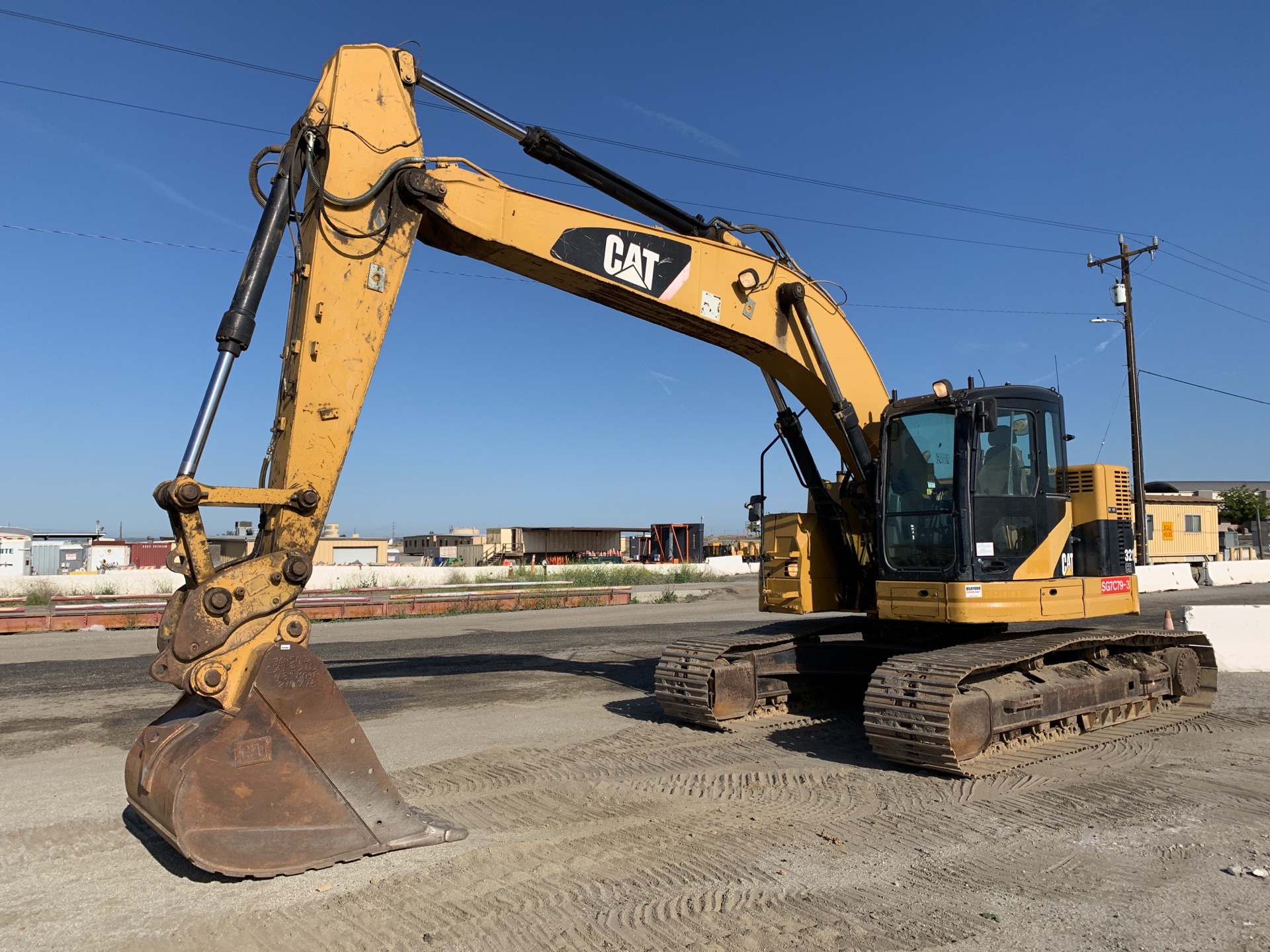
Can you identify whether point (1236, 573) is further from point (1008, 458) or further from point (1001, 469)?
point (1001, 469)

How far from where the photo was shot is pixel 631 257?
7184 millimetres

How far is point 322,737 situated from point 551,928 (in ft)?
5.42

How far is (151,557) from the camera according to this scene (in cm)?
4434

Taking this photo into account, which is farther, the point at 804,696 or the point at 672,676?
the point at 804,696

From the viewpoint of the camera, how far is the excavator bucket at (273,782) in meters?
4.36

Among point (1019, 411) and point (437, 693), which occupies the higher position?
point (1019, 411)

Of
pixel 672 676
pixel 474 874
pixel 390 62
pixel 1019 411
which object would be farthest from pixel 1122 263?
pixel 474 874

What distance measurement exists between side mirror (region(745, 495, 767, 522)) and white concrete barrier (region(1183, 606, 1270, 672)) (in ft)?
21.4

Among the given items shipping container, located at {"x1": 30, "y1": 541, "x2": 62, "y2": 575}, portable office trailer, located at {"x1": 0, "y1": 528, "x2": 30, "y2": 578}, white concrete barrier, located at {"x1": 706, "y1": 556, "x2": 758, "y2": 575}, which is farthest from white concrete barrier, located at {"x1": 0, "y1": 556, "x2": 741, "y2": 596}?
shipping container, located at {"x1": 30, "y1": 541, "x2": 62, "y2": 575}

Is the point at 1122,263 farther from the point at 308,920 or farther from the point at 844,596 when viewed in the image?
the point at 308,920

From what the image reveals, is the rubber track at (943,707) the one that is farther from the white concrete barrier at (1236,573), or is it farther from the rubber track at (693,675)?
the white concrete barrier at (1236,573)

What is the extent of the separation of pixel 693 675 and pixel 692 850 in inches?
126

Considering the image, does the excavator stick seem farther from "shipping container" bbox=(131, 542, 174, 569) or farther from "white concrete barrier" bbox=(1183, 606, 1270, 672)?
"shipping container" bbox=(131, 542, 174, 569)

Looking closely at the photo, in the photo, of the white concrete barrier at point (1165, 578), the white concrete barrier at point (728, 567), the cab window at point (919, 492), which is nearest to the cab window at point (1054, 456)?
the cab window at point (919, 492)
